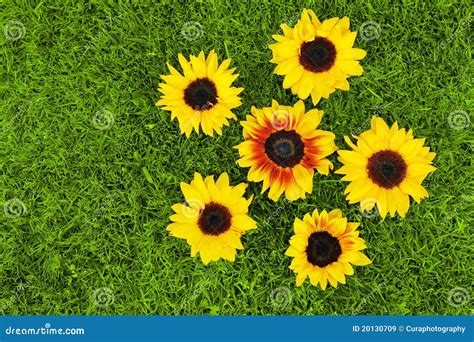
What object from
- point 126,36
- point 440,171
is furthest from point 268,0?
point 440,171

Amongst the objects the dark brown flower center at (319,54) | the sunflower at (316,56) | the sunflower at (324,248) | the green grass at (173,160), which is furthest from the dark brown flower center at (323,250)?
the dark brown flower center at (319,54)

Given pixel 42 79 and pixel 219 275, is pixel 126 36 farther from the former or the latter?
pixel 219 275

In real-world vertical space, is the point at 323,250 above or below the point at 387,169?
below

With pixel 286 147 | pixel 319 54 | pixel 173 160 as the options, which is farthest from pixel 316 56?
pixel 173 160

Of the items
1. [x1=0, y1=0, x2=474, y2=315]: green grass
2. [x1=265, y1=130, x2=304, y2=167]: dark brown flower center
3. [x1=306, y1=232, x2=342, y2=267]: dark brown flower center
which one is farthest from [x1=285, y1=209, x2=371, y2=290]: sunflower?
[x1=265, y1=130, x2=304, y2=167]: dark brown flower center

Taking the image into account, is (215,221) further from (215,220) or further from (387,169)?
(387,169)
